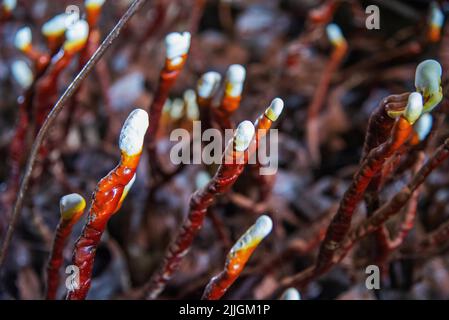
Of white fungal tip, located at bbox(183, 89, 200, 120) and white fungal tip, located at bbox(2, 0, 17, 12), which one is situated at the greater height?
white fungal tip, located at bbox(2, 0, 17, 12)

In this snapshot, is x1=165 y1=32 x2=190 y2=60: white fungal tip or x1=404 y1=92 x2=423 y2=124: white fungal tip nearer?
x1=404 y1=92 x2=423 y2=124: white fungal tip

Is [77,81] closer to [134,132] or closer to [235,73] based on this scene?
[134,132]

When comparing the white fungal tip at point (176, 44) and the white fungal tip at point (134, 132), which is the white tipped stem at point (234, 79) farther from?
the white fungal tip at point (134, 132)

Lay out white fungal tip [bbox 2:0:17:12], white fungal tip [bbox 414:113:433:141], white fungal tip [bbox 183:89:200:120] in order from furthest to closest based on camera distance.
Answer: white fungal tip [bbox 183:89:200:120], white fungal tip [bbox 2:0:17:12], white fungal tip [bbox 414:113:433:141]

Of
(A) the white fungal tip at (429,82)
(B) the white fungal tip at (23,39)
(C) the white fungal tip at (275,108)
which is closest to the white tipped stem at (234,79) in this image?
(C) the white fungal tip at (275,108)

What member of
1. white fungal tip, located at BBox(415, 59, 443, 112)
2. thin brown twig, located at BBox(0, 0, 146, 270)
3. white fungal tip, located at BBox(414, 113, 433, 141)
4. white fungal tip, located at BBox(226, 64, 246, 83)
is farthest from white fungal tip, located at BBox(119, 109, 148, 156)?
white fungal tip, located at BBox(414, 113, 433, 141)

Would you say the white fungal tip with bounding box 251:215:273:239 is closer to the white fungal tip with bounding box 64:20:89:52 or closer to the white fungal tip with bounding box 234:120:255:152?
the white fungal tip with bounding box 234:120:255:152
